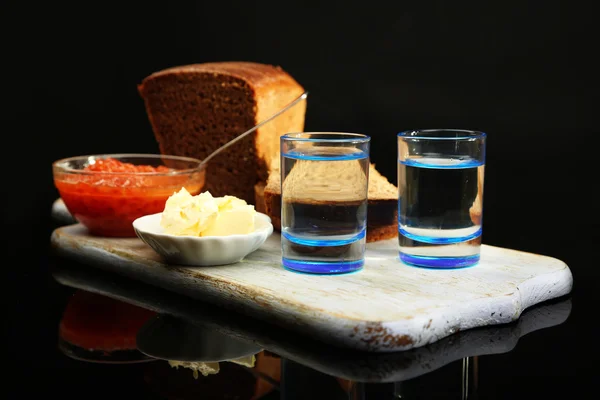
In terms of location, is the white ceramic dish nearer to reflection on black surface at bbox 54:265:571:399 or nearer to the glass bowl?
reflection on black surface at bbox 54:265:571:399

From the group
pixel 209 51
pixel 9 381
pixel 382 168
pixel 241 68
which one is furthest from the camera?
pixel 209 51

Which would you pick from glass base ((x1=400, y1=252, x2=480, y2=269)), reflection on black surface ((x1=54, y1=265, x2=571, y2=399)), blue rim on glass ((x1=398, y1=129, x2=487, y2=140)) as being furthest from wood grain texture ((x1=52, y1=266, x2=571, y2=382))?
blue rim on glass ((x1=398, y1=129, x2=487, y2=140))

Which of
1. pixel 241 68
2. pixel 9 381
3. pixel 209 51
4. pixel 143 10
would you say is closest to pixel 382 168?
pixel 241 68

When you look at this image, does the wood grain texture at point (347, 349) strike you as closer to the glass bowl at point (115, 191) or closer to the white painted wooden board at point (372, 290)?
the white painted wooden board at point (372, 290)

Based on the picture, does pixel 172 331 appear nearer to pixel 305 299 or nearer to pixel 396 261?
pixel 305 299

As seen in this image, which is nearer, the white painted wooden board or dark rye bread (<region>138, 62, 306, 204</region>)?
the white painted wooden board

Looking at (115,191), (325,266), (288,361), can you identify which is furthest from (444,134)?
(115,191)
